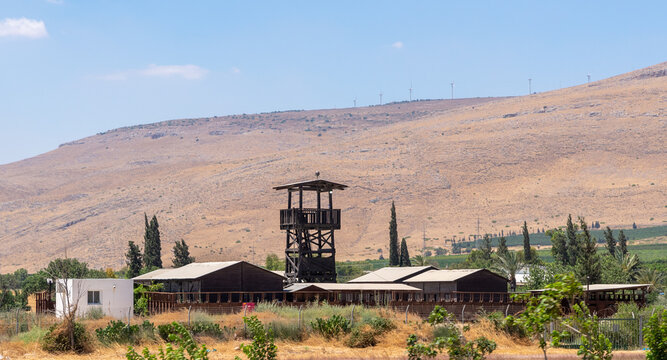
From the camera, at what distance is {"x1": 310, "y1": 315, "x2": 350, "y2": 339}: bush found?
41.3 m

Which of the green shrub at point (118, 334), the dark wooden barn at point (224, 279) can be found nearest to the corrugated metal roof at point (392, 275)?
the dark wooden barn at point (224, 279)

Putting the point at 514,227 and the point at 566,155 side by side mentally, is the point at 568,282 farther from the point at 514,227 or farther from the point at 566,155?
the point at 566,155

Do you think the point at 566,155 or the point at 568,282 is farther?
the point at 566,155

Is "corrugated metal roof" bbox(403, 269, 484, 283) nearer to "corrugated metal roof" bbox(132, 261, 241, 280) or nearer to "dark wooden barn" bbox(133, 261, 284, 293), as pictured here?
"dark wooden barn" bbox(133, 261, 284, 293)

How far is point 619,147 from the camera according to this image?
643ft

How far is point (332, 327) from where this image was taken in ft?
136

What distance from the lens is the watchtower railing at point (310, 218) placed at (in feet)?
217

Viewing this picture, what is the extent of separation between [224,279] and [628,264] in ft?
149

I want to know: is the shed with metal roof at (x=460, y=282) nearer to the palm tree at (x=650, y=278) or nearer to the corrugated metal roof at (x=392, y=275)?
the corrugated metal roof at (x=392, y=275)

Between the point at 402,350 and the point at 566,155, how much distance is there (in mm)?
162407

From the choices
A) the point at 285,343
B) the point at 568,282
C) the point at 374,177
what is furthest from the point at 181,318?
the point at 374,177

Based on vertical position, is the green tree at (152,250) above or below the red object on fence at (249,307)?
above

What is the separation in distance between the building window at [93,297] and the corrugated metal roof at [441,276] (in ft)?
A: 74.3

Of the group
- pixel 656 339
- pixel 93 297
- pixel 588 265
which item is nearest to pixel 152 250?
pixel 93 297
